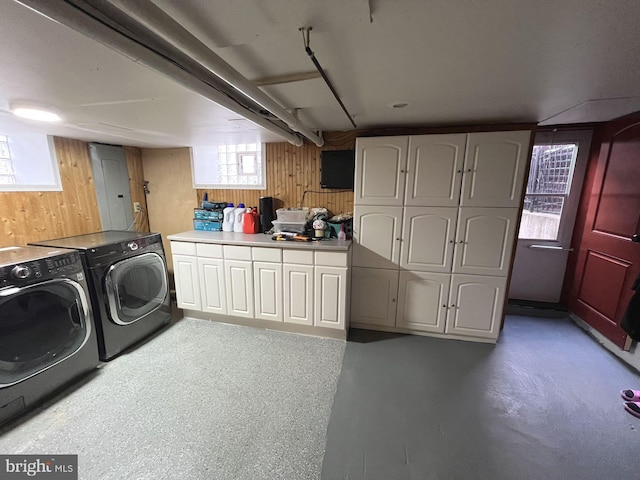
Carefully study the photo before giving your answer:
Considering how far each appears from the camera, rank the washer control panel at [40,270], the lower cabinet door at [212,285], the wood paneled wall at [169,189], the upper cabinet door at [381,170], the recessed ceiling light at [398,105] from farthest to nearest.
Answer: the wood paneled wall at [169,189]
the lower cabinet door at [212,285]
the upper cabinet door at [381,170]
the recessed ceiling light at [398,105]
the washer control panel at [40,270]

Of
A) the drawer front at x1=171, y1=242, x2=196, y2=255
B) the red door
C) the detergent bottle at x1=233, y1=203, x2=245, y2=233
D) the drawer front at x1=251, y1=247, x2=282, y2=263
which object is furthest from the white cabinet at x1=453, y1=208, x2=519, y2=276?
the drawer front at x1=171, y1=242, x2=196, y2=255

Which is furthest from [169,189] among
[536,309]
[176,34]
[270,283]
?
[536,309]

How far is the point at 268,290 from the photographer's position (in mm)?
2617

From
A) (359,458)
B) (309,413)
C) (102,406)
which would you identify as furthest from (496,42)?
(102,406)

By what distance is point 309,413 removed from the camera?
175 centimetres

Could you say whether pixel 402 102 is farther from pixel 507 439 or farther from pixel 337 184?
pixel 507 439

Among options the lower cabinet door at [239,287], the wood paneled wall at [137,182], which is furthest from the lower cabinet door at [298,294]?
the wood paneled wall at [137,182]

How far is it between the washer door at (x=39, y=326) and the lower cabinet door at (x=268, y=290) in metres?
1.33

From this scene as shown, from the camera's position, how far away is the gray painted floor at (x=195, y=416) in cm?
142

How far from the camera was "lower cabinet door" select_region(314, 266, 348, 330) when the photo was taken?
95.0 inches

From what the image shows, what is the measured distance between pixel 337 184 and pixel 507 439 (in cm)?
236

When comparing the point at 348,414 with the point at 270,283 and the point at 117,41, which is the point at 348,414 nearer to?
the point at 270,283

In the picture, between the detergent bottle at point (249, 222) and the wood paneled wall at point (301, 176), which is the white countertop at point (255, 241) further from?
the wood paneled wall at point (301, 176)
